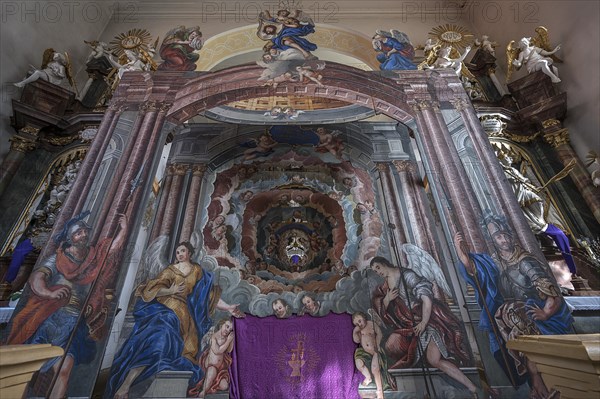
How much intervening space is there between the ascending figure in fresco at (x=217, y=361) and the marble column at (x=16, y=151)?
4.29m

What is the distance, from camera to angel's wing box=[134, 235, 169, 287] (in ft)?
14.7

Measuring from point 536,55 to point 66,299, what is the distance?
8802 millimetres

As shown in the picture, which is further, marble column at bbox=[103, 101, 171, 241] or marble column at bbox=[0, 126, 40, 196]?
marble column at bbox=[0, 126, 40, 196]

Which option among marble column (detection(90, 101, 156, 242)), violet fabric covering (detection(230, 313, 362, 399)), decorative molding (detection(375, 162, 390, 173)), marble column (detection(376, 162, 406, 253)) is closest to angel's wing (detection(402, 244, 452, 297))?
marble column (detection(376, 162, 406, 253))

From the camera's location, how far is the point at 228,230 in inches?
216

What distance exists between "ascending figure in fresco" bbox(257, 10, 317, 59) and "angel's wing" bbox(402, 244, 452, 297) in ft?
13.3

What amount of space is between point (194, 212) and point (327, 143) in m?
2.75

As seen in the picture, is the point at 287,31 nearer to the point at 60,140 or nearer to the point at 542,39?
the point at 60,140

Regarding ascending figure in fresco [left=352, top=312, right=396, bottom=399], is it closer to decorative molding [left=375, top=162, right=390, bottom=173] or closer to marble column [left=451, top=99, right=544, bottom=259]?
marble column [left=451, top=99, right=544, bottom=259]

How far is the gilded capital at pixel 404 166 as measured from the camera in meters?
5.89

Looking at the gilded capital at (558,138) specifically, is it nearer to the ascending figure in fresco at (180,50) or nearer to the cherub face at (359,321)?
the cherub face at (359,321)

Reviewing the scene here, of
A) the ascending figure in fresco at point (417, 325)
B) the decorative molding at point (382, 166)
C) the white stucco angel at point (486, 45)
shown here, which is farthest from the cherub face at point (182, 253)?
the white stucco angel at point (486, 45)

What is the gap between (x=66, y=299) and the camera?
388 cm

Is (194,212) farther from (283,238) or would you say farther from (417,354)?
(417,354)
